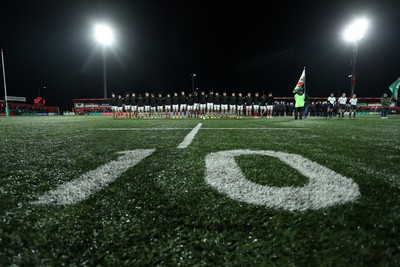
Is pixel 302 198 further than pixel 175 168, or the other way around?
pixel 175 168

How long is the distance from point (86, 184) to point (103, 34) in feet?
95.4

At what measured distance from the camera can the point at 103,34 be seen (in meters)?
26.5

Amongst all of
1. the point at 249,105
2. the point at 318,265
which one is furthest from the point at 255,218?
the point at 249,105

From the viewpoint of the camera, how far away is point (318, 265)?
2.66 ft

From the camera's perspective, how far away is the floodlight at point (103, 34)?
86.6 feet

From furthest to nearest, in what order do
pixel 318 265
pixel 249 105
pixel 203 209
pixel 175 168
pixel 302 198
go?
pixel 249 105 → pixel 175 168 → pixel 302 198 → pixel 203 209 → pixel 318 265

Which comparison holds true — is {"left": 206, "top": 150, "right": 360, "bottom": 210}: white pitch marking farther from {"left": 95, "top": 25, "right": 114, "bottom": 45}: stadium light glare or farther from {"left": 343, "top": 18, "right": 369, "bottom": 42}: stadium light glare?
{"left": 95, "top": 25, "right": 114, "bottom": 45}: stadium light glare

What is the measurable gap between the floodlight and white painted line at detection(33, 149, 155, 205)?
91.8 feet

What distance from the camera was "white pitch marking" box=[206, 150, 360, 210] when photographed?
4.28 ft

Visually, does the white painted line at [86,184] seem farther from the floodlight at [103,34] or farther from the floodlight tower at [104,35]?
the floodlight at [103,34]

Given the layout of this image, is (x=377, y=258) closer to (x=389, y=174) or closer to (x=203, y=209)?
(x=203, y=209)

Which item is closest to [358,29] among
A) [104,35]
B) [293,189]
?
[104,35]

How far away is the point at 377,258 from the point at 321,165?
57.6 inches

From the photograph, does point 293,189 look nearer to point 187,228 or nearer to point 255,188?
point 255,188
